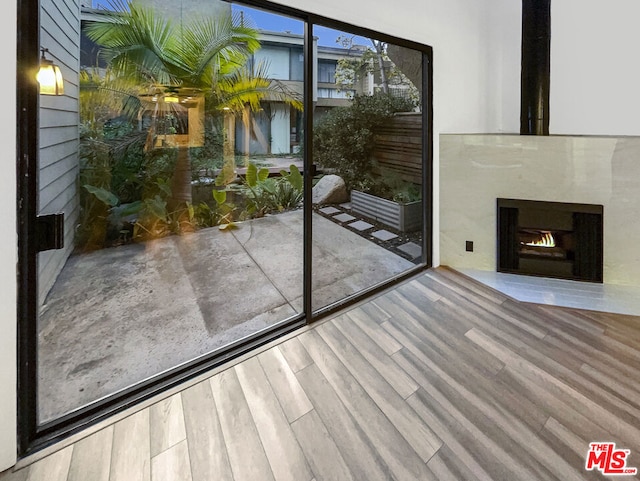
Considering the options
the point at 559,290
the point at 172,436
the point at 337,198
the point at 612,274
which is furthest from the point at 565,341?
the point at 172,436

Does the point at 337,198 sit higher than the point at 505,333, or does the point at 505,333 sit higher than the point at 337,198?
the point at 337,198

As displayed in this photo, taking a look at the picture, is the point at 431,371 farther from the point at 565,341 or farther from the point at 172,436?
the point at 172,436

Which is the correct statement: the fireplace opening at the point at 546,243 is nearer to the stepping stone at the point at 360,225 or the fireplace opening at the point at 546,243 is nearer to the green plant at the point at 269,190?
the stepping stone at the point at 360,225

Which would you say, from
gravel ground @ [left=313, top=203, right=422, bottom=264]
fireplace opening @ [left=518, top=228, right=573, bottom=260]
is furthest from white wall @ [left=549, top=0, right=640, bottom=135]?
gravel ground @ [left=313, top=203, right=422, bottom=264]

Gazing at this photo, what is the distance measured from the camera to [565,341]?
84.9 inches

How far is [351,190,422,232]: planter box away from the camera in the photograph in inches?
129

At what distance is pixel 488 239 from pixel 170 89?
Result: 2928 millimetres

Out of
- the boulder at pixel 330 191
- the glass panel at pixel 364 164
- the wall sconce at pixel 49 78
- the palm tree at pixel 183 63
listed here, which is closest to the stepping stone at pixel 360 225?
the glass panel at pixel 364 164

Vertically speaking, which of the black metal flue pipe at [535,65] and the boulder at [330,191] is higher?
the black metal flue pipe at [535,65]

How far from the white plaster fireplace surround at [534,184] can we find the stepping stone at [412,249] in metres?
0.23

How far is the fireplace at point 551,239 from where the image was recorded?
300 cm

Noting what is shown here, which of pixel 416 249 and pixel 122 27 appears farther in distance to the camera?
pixel 416 249
